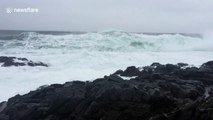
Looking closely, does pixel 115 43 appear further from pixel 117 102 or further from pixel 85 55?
pixel 117 102

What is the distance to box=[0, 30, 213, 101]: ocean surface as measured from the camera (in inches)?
619

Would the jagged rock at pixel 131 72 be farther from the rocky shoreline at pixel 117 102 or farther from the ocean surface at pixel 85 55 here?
the rocky shoreline at pixel 117 102

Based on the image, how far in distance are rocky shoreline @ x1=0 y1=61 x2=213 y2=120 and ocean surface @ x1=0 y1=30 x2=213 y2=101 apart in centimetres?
279

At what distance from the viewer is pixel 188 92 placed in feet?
33.8

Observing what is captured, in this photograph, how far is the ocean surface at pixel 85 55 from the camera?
51.6 ft

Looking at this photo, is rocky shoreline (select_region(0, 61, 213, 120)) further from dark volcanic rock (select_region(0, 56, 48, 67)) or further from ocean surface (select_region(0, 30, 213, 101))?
dark volcanic rock (select_region(0, 56, 48, 67))

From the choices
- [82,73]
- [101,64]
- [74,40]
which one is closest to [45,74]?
[82,73]

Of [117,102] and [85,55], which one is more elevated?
[117,102]

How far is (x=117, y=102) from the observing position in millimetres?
9469

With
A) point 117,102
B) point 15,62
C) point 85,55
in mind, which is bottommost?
point 15,62

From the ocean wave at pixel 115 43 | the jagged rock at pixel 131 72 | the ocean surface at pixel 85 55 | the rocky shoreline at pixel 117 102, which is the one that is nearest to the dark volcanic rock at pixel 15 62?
the ocean surface at pixel 85 55

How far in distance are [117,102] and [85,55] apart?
13.4 meters

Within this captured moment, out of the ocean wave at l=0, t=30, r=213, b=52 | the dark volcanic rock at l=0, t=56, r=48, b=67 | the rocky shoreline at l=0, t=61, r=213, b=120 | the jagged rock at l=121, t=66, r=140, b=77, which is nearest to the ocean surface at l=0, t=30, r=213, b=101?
the ocean wave at l=0, t=30, r=213, b=52

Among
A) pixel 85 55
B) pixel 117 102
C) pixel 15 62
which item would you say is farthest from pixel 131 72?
pixel 85 55
